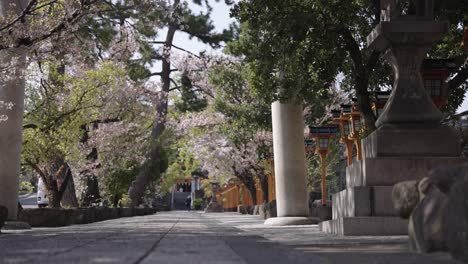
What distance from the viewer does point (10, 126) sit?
47.6 ft

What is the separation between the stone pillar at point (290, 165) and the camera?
16219mm

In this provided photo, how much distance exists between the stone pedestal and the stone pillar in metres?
6.66

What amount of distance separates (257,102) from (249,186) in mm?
16501

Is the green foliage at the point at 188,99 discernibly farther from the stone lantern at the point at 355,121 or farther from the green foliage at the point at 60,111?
the stone lantern at the point at 355,121

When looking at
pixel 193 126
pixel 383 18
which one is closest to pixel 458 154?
pixel 383 18

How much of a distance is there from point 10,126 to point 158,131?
63.9 feet

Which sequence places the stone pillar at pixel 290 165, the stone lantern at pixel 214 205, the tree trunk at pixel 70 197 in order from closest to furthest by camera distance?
the stone pillar at pixel 290 165, the tree trunk at pixel 70 197, the stone lantern at pixel 214 205

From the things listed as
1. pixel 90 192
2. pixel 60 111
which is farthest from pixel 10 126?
pixel 90 192

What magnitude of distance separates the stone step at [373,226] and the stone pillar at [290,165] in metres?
6.92

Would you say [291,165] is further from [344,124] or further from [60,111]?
[60,111]

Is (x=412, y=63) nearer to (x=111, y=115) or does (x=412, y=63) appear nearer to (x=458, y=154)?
(x=458, y=154)

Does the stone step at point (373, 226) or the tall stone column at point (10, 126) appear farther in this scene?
the tall stone column at point (10, 126)

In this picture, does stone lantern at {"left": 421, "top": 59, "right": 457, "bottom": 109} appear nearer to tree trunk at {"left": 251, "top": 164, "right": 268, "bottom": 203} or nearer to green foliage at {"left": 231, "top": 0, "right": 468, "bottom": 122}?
green foliage at {"left": 231, "top": 0, "right": 468, "bottom": 122}

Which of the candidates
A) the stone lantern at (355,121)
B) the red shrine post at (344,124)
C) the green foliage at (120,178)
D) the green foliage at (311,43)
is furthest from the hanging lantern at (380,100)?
the green foliage at (120,178)
